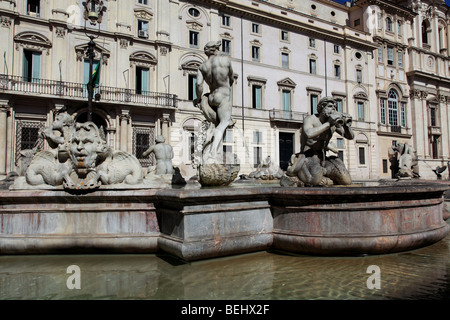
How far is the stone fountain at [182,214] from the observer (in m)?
3.55

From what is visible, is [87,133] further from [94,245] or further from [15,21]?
[15,21]

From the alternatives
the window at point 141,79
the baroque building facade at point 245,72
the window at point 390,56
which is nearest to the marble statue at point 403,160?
the baroque building facade at point 245,72

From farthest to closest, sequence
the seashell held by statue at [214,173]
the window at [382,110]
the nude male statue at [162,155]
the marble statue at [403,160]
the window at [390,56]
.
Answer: the window at [390,56]
the window at [382,110]
the marble statue at [403,160]
the nude male statue at [162,155]
the seashell held by statue at [214,173]

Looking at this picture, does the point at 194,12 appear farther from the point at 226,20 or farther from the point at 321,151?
the point at 321,151

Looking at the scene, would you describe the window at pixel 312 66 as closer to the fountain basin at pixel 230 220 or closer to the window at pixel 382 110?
the window at pixel 382 110

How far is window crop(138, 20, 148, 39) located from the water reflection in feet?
72.8

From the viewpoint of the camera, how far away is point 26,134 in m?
20.1

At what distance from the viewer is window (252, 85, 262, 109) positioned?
1117 inches

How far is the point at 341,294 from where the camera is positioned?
269 cm

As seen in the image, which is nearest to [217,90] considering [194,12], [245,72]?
[194,12]

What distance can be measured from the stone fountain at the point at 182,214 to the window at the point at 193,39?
905 inches

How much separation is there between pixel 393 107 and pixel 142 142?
87.8 ft
